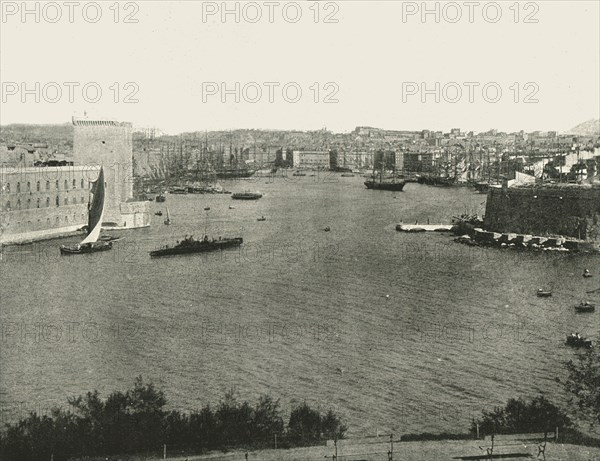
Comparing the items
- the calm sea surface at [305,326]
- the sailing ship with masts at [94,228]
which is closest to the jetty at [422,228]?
the calm sea surface at [305,326]

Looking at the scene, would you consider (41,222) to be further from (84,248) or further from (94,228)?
(84,248)

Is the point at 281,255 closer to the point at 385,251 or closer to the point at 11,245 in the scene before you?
the point at 385,251

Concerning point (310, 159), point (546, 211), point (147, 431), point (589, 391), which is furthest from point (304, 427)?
point (310, 159)

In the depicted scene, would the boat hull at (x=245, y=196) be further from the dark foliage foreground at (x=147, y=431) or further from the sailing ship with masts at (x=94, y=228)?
the dark foliage foreground at (x=147, y=431)

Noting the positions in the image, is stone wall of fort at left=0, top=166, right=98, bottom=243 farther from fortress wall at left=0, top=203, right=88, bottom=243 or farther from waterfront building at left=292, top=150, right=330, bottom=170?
waterfront building at left=292, top=150, right=330, bottom=170

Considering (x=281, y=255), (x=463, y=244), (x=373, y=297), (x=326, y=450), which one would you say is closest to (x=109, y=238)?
(x=281, y=255)

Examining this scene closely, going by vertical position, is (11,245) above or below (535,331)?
above
